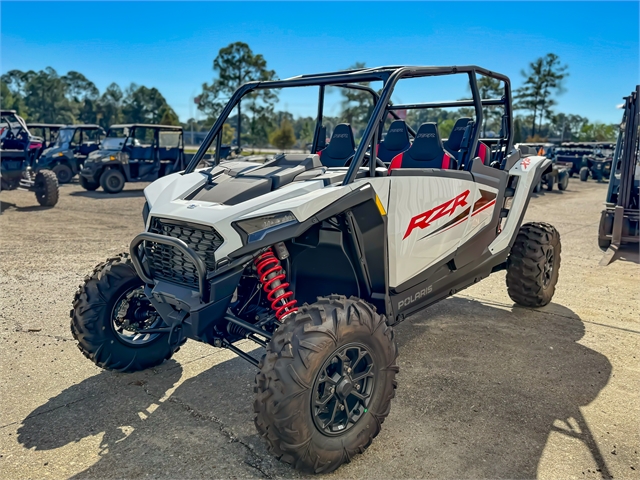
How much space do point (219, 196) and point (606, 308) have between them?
4199 mm

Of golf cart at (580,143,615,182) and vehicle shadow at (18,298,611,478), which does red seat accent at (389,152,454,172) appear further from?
golf cart at (580,143,615,182)

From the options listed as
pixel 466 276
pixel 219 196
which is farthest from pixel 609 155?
pixel 219 196

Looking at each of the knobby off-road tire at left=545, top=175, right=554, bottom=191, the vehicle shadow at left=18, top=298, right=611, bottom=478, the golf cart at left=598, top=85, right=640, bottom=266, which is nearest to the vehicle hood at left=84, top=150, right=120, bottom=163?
the golf cart at left=598, top=85, right=640, bottom=266

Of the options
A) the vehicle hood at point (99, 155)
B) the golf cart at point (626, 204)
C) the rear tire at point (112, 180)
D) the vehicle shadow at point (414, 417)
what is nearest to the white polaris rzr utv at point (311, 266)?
the vehicle shadow at point (414, 417)

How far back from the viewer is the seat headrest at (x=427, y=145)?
4059 millimetres

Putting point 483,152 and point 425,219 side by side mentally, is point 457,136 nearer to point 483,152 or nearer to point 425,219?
point 483,152

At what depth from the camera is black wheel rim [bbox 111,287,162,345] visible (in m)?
3.64

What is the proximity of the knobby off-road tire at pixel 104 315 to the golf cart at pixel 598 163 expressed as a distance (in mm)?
24996

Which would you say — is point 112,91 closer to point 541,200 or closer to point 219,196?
point 541,200

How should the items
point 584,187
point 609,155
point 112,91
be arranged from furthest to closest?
point 112,91
point 609,155
point 584,187

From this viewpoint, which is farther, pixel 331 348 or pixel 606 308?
pixel 606 308

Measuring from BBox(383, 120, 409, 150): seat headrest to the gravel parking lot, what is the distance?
1.58 meters

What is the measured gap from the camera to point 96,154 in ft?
52.9

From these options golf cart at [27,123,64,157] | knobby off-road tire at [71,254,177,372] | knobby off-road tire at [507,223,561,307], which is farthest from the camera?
golf cart at [27,123,64,157]
